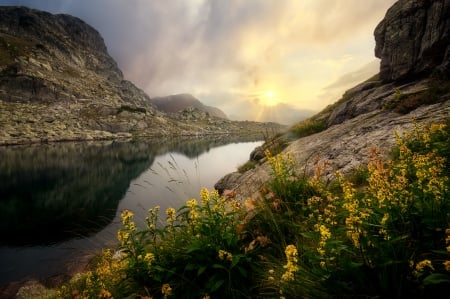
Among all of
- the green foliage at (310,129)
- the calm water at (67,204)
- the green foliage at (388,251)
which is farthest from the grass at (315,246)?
the green foliage at (310,129)

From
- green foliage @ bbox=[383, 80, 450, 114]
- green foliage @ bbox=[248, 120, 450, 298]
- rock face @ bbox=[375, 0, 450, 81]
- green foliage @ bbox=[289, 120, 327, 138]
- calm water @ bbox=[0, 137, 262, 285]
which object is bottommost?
calm water @ bbox=[0, 137, 262, 285]

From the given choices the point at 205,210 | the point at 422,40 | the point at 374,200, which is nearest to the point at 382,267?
the point at 374,200

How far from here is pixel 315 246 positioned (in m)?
4.32

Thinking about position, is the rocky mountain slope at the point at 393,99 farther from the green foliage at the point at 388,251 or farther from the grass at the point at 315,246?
the green foliage at the point at 388,251

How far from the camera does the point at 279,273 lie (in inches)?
164

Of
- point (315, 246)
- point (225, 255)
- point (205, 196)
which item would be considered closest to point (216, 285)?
point (225, 255)

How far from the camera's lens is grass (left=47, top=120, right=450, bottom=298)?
2.98m

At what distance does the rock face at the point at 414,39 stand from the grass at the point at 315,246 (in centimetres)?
1301

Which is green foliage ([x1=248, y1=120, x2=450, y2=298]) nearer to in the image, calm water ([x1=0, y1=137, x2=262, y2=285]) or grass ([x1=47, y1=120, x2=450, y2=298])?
grass ([x1=47, y1=120, x2=450, y2=298])

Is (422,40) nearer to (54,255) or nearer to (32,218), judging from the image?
(54,255)

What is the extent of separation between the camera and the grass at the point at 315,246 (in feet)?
9.77

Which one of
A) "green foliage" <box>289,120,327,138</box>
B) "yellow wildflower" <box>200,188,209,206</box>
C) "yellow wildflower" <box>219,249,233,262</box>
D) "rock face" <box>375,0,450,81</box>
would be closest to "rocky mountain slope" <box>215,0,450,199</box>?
"rock face" <box>375,0,450,81</box>

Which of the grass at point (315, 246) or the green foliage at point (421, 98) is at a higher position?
the green foliage at point (421, 98)

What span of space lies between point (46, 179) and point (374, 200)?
65.1 m
